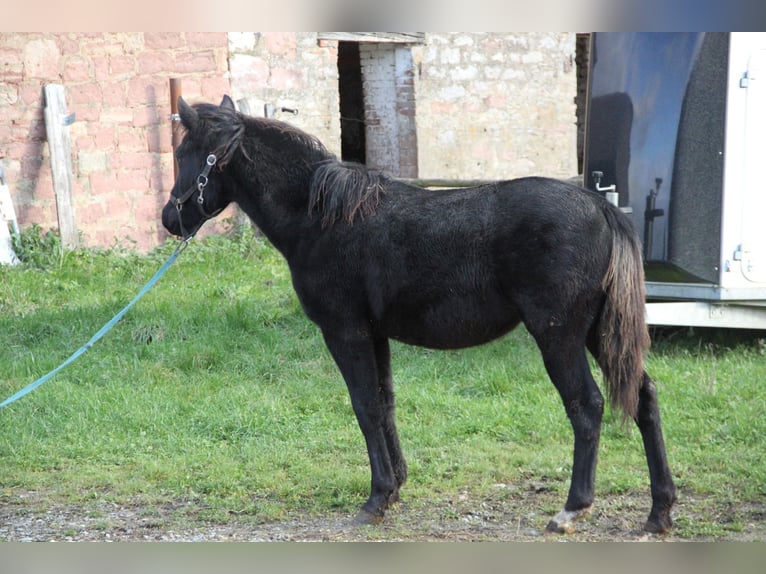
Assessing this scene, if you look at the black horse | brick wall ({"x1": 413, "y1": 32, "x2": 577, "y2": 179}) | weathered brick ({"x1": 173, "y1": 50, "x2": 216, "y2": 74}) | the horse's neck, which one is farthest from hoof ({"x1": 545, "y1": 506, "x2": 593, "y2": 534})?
brick wall ({"x1": 413, "y1": 32, "x2": 577, "y2": 179})

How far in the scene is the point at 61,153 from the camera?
9.86m

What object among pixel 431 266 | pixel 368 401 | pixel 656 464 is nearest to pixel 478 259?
pixel 431 266

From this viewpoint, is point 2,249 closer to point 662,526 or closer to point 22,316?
point 22,316

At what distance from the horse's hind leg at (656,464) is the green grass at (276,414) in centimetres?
18

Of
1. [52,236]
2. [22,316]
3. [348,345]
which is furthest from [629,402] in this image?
[52,236]

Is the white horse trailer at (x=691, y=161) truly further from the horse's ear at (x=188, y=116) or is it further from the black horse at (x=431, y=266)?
the horse's ear at (x=188, y=116)

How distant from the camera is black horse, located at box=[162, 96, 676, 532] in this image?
14.3 feet

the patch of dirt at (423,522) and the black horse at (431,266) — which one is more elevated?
the black horse at (431,266)

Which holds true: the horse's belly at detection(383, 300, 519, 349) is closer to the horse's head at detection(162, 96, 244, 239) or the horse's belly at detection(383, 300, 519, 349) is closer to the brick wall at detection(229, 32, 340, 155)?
the horse's head at detection(162, 96, 244, 239)

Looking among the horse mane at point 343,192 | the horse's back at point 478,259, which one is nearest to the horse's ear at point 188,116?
the horse mane at point 343,192

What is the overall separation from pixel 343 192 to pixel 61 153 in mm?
6095

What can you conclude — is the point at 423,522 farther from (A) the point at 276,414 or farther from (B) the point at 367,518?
(A) the point at 276,414

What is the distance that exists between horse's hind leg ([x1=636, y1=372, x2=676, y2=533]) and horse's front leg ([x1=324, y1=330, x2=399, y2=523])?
130 centimetres

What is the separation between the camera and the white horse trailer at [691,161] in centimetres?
686
